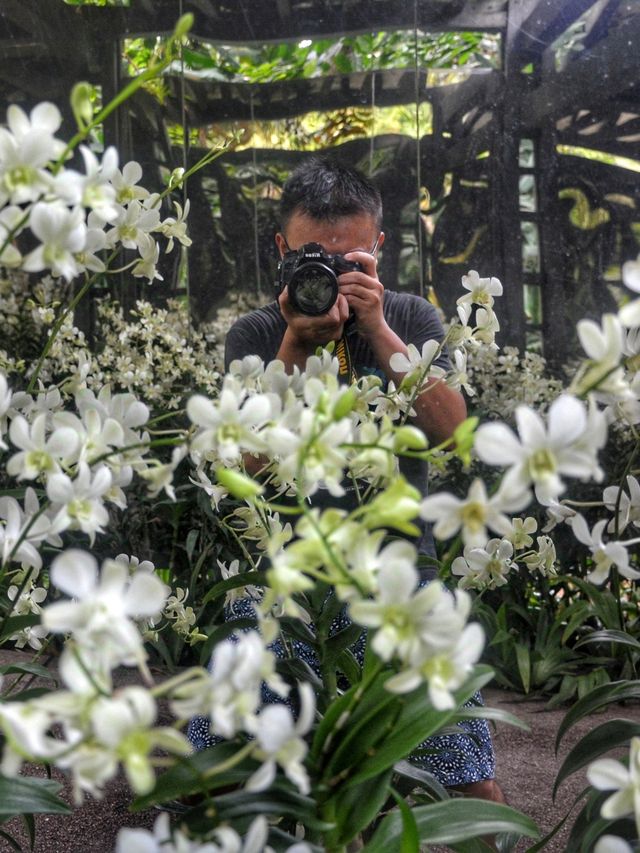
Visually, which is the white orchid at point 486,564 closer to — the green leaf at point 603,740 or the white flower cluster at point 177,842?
the green leaf at point 603,740

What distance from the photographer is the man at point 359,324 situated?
1.04 m

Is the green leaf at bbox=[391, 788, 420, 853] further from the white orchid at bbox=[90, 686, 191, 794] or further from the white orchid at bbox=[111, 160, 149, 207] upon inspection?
the white orchid at bbox=[111, 160, 149, 207]

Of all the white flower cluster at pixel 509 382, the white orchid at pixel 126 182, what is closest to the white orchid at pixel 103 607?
the white orchid at pixel 126 182

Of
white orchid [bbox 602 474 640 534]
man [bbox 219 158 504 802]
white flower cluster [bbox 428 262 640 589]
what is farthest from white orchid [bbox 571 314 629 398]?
man [bbox 219 158 504 802]

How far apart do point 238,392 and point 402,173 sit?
2182 mm

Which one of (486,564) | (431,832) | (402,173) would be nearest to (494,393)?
(402,173)

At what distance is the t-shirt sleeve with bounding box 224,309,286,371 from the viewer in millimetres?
1188

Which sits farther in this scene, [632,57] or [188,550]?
[632,57]

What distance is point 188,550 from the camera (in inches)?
88.7

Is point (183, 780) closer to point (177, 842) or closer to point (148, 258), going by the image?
point (177, 842)

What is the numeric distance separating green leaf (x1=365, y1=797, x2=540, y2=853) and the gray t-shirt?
54 centimetres

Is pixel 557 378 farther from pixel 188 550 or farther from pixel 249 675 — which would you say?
pixel 249 675

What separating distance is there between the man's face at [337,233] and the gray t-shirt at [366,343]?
10cm

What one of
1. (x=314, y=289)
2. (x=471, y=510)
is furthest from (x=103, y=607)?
(x=314, y=289)
